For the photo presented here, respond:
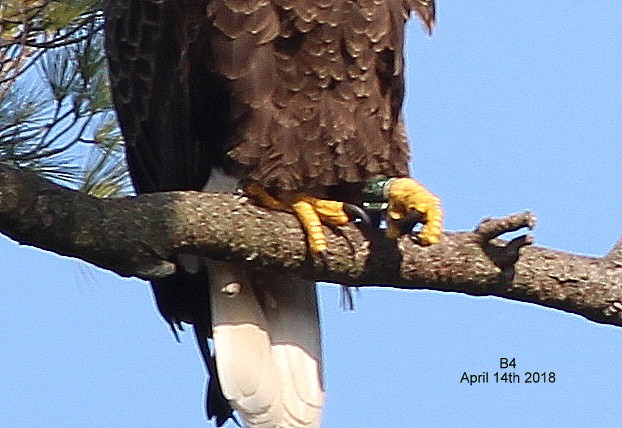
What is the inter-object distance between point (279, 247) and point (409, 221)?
266 millimetres

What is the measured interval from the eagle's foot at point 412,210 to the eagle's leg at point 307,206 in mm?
95

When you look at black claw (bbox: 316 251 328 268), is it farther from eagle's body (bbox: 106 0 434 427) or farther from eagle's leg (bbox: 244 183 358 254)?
eagle's body (bbox: 106 0 434 427)

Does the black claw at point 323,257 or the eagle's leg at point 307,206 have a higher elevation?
the eagle's leg at point 307,206

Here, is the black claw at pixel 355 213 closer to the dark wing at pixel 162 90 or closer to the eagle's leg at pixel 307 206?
the eagle's leg at pixel 307 206

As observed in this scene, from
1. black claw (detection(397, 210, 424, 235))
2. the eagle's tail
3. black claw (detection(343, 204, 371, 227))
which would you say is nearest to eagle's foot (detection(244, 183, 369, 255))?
black claw (detection(343, 204, 371, 227))

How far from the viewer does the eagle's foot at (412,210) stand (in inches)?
103

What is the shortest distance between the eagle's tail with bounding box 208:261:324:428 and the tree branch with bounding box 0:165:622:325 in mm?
434

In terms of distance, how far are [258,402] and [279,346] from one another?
147 mm

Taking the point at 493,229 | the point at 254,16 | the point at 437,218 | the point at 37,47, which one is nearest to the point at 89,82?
the point at 37,47

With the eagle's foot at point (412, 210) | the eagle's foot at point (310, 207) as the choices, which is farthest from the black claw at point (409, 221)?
the eagle's foot at point (310, 207)

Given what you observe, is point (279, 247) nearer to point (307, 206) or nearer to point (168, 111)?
point (307, 206)

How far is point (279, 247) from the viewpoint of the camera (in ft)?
8.29

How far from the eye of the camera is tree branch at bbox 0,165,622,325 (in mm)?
2150

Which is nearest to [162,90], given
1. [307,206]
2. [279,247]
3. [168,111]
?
[168,111]
